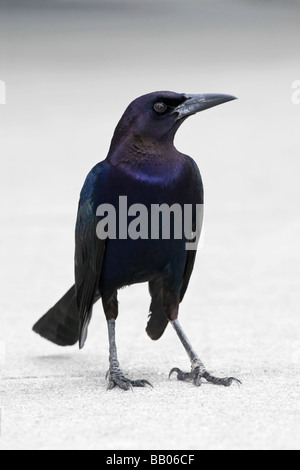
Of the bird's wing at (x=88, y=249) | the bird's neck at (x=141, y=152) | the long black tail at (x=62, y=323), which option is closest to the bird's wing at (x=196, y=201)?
the bird's neck at (x=141, y=152)

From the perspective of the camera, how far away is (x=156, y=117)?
395 cm

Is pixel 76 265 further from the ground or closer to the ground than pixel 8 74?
closer to the ground

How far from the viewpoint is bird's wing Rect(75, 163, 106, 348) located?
400 centimetres

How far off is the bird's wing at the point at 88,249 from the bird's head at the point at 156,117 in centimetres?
19

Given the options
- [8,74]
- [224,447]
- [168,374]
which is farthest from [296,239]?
[8,74]

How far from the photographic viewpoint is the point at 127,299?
21.9ft

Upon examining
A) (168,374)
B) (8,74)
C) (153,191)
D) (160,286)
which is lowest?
(168,374)

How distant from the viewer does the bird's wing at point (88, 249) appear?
400 centimetres

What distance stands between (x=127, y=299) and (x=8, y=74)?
285 inches

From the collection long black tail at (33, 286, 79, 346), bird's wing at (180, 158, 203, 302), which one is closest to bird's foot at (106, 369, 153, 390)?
bird's wing at (180, 158, 203, 302)

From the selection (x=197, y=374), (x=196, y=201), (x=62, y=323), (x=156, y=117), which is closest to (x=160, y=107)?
(x=156, y=117)

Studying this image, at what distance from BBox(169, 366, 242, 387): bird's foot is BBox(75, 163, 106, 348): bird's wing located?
1.67 feet

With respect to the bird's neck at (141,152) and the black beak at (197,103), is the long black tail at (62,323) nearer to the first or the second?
the bird's neck at (141,152)
